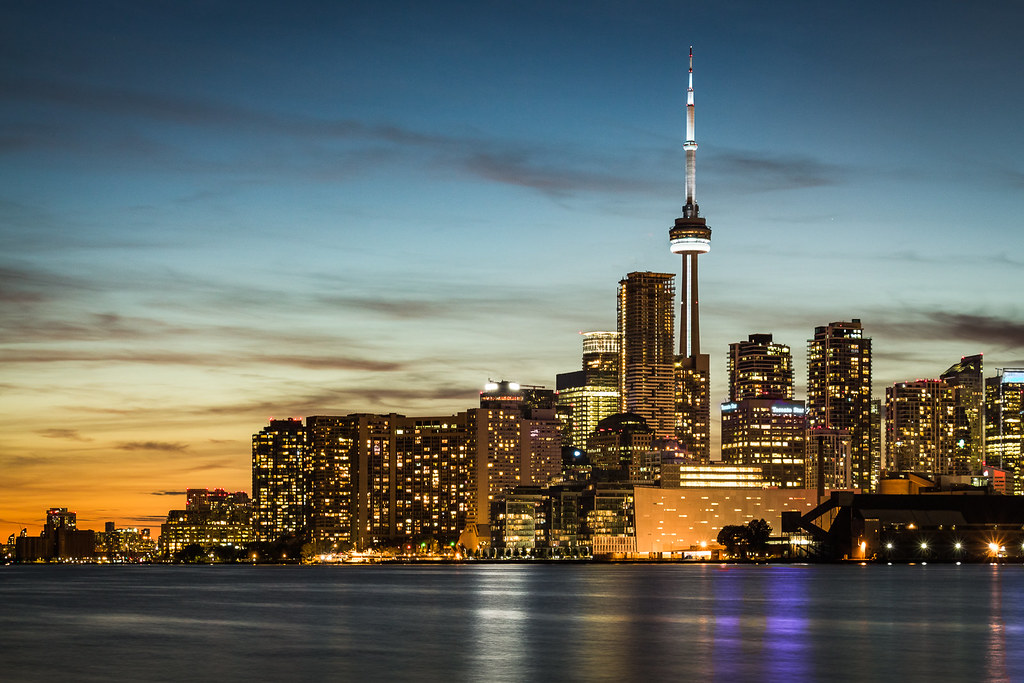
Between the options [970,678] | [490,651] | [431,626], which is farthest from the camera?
[431,626]

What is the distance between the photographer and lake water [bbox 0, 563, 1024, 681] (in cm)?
6009

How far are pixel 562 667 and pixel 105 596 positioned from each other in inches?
4229

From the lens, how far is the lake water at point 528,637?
60.1m

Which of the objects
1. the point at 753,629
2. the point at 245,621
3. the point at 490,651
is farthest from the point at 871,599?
the point at 490,651

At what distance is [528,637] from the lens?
264ft

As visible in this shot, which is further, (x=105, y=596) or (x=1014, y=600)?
(x=105, y=596)

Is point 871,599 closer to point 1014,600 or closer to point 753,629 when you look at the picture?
point 1014,600

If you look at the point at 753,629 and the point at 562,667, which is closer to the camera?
the point at 562,667

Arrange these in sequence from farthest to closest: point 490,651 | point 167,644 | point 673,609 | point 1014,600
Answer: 1. point 1014,600
2. point 673,609
3. point 167,644
4. point 490,651

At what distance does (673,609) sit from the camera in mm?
111000

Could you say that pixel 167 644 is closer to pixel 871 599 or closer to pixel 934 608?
pixel 934 608

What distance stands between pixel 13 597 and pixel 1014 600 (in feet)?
357

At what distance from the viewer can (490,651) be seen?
7081 centimetres

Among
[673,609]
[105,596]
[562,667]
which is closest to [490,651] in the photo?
[562,667]
